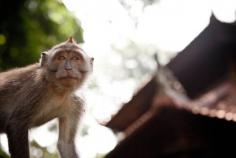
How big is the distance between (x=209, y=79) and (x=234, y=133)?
5247 mm

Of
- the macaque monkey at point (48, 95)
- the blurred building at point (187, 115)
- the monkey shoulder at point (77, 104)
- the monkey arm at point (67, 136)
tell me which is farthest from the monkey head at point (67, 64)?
the blurred building at point (187, 115)

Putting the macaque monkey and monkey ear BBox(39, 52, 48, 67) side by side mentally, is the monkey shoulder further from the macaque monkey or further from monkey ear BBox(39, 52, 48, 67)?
monkey ear BBox(39, 52, 48, 67)

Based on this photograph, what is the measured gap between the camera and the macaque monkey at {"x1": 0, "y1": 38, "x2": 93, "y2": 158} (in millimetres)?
8848

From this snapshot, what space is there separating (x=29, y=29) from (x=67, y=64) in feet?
12.8

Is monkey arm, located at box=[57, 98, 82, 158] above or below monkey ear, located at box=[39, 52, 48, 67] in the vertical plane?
below

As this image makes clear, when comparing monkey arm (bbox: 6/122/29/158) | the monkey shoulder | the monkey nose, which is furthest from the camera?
the monkey shoulder

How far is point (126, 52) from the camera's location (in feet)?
122

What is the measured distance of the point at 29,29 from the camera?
496 inches

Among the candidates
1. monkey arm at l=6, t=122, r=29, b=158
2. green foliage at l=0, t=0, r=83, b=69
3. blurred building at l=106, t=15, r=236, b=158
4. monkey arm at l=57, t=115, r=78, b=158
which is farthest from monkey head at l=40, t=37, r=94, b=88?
blurred building at l=106, t=15, r=236, b=158

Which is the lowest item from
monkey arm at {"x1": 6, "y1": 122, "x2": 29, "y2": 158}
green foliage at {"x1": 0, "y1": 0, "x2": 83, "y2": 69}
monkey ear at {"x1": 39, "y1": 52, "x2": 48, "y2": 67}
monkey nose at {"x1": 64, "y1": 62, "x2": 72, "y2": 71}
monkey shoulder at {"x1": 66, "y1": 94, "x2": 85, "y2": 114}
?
monkey arm at {"x1": 6, "y1": 122, "x2": 29, "y2": 158}

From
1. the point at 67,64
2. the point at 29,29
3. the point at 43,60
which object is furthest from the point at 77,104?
the point at 29,29

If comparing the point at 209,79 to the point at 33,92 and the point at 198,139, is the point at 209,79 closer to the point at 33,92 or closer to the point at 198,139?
the point at 198,139

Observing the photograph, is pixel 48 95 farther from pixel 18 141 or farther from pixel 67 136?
pixel 18 141

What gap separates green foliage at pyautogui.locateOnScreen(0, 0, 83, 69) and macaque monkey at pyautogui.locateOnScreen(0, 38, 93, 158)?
63.6 inches
